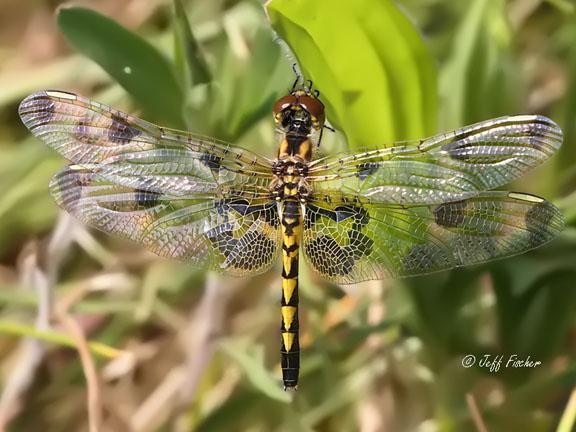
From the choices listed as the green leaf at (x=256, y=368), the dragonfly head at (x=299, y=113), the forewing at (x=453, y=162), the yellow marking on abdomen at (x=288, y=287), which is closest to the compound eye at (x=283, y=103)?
the dragonfly head at (x=299, y=113)

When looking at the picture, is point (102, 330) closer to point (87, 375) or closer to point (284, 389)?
point (87, 375)

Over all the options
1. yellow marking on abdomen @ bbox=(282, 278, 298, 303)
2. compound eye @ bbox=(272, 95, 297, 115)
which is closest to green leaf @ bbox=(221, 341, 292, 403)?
yellow marking on abdomen @ bbox=(282, 278, 298, 303)

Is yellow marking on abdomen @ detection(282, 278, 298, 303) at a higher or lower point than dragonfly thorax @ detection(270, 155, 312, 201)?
lower

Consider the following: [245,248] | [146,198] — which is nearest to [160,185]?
[146,198]

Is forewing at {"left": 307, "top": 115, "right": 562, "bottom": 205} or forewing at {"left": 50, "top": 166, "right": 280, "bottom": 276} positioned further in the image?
forewing at {"left": 50, "top": 166, "right": 280, "bottom": 276}

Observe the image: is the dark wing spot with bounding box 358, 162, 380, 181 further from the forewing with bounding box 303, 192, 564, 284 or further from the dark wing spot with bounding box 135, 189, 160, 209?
the dark wing spot with bounding box 135, 189, 160, 209

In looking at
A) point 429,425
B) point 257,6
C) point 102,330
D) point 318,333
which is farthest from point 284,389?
point 257,6
